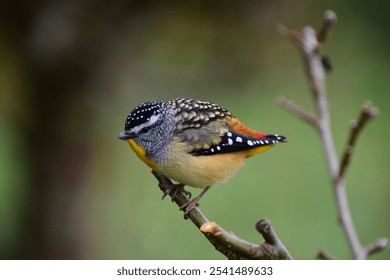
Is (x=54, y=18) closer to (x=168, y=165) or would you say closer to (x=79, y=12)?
(x=79, y=12)

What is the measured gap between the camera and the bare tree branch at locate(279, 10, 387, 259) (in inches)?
47.6

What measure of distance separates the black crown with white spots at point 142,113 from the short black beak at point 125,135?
10 millimetres

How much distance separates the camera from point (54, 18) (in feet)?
10.5

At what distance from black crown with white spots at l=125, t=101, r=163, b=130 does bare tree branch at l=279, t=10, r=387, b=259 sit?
0.27 metres

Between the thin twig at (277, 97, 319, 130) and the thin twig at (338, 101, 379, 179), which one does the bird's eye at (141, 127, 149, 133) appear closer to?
the thin twig at (277, 97, 319, 130)

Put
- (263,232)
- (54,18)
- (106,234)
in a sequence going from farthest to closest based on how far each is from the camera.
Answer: (106,234) → (54,18) → (263,232)

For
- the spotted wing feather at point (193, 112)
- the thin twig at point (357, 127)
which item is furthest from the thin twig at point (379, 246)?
the spotted wing feather at point (193, 112)

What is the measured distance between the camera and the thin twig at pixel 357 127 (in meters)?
1.20

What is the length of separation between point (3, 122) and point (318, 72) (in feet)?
10.4

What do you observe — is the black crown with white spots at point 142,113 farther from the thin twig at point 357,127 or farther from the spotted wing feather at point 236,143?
the thin twig at point 357,127

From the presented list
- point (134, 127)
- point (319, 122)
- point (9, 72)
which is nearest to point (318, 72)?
point (319, 122)

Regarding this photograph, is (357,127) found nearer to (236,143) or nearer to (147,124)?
(236,143)

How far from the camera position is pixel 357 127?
124cm

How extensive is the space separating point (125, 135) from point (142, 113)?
0.28 ft
